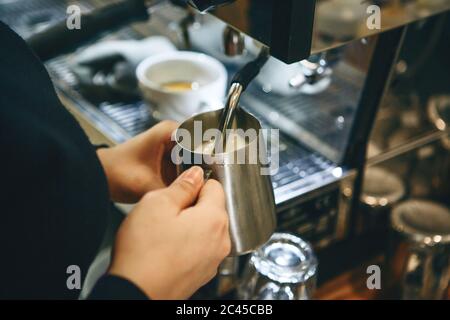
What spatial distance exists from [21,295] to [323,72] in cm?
57

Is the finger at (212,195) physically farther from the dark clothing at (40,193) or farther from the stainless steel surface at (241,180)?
the dark clothing at (40,193)

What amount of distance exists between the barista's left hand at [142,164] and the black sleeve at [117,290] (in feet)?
0.75

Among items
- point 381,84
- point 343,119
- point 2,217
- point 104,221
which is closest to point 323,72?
point 381,84

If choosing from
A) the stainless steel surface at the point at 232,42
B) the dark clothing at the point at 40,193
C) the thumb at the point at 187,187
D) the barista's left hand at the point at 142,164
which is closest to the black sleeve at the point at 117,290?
the dark clothing at the point at 40,193

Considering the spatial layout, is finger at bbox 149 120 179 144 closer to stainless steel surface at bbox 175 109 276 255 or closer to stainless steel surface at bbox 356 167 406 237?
stainless steel surface at bbox 175 109 276 255

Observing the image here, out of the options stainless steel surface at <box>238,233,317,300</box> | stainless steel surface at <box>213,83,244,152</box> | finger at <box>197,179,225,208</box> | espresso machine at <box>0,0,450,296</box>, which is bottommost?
stainless steel surface at <box>238,233,317,300</box>

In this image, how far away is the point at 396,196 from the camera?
3.61 ft

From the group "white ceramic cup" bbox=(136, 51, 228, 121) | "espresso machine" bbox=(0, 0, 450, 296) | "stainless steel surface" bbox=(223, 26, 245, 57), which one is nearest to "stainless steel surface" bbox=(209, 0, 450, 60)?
"espresso machine" bbox=(0, 0, 450, 296)

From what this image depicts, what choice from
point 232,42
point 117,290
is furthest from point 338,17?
point 117,290

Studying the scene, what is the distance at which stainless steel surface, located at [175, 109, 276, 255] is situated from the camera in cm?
64

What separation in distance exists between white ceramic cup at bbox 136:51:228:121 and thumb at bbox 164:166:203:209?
35 centimetres

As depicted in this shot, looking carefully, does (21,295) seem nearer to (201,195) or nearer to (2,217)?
(2,217)

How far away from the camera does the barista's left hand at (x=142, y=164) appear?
794mm

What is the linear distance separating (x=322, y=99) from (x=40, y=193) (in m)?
0.73
